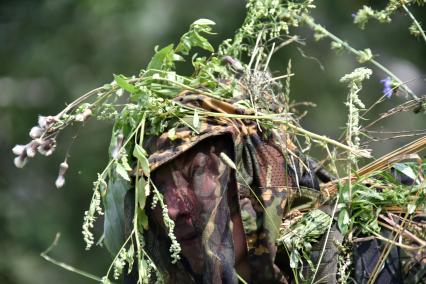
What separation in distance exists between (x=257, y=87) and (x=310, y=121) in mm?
3476

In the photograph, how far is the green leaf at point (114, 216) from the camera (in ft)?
5.84

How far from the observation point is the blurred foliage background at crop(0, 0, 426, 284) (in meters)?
5.45

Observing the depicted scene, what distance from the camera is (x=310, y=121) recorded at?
5.25 m

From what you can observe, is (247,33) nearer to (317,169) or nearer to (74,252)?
(317,169)

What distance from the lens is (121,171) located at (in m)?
1.62

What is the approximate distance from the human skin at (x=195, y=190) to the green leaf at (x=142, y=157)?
5cm

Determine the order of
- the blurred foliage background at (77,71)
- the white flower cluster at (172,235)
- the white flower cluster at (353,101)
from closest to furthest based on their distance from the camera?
the white flower cluster at (172,235), the white flower cluster at (353,101), the blurred foliage background at (77,71)

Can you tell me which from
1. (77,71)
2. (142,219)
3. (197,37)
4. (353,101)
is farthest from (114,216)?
(77,71)

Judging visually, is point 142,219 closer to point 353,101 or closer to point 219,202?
point 219,202

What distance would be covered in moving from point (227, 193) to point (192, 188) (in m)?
0.07

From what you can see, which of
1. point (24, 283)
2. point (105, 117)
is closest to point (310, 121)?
point (24, 283)

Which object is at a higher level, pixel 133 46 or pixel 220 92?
pixel 133 46

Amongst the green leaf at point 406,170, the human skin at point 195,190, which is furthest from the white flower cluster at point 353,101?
the human skin at point 195,190

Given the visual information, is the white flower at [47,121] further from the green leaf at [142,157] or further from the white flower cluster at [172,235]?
the white flower cluster at [172,235]
